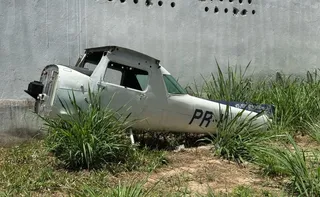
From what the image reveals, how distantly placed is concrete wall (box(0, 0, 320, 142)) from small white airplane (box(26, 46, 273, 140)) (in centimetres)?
90

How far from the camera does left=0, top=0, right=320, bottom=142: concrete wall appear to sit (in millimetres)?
6375

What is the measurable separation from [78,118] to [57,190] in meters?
0.99

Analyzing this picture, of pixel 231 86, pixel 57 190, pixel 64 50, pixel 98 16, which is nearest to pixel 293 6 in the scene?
pixel 231 86

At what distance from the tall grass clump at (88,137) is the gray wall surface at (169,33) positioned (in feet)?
5.27

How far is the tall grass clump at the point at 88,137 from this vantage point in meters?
4.89

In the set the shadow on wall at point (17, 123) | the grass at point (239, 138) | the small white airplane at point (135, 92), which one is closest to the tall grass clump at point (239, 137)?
the grass at point (239, 138)

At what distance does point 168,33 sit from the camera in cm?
737


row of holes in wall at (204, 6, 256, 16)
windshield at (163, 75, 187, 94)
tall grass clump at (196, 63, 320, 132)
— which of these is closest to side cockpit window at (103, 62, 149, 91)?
windshield at (163, 75, 187, 94)

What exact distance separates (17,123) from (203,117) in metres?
2.78

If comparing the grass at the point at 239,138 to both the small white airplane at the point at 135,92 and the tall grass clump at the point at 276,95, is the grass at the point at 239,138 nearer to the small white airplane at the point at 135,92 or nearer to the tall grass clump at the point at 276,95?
the small white airplane at the point at 135,92

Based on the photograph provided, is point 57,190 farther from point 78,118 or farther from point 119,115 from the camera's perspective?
point 119,115

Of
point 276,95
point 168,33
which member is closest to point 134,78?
point 168,33

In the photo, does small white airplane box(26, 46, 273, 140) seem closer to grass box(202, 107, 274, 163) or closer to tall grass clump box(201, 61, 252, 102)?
grass box(202, 107, 274, 163)

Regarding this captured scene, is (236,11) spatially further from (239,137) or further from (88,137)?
(88,137)
